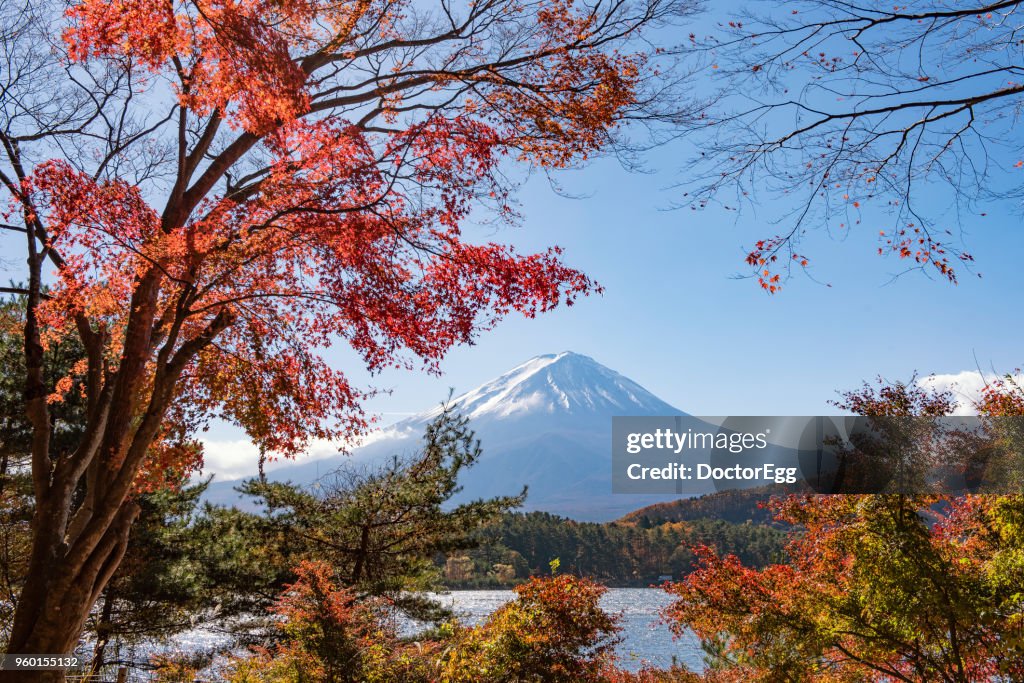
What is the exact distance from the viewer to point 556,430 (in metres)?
178

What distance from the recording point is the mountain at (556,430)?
154 m

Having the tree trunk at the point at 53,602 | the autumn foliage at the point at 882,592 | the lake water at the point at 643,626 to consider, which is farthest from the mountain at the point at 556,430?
the tree trunk at the point at 53,602

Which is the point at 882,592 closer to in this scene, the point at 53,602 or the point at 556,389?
the point at 53,602

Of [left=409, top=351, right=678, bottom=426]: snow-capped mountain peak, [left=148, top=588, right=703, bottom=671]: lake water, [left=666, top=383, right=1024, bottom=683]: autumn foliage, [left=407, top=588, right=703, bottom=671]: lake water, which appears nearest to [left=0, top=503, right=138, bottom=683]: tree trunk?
[left=666, top=383, right=1024, bottom=683]: autumn foliage

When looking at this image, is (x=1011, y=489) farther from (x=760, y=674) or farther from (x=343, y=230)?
(x=343, y=230)

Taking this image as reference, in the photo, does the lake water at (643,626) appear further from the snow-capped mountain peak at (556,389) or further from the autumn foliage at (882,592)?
the snow-capped mountain peak at (556,389)

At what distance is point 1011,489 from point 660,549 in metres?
40.0

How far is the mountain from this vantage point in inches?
6053

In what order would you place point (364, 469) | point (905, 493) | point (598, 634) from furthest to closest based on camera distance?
point (364, 469)
point (905, 493)
point (598, 634)

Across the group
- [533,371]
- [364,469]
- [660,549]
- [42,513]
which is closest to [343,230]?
[42,513]

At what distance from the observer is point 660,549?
45844 mm

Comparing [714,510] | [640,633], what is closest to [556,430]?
[714,510]

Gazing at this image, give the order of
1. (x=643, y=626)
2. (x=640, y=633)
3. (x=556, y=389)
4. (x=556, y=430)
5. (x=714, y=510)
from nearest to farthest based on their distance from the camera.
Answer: (x=640, y=633) < (x=643, y=626) < (x=714, y=510) < (x=556, y=430) < (x=556, y=389)

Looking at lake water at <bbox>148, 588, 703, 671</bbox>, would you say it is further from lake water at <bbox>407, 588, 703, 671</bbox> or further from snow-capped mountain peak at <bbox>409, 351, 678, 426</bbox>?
snow-capped mountain peak at <bbox>409, 351, 678, 426</bbox>
